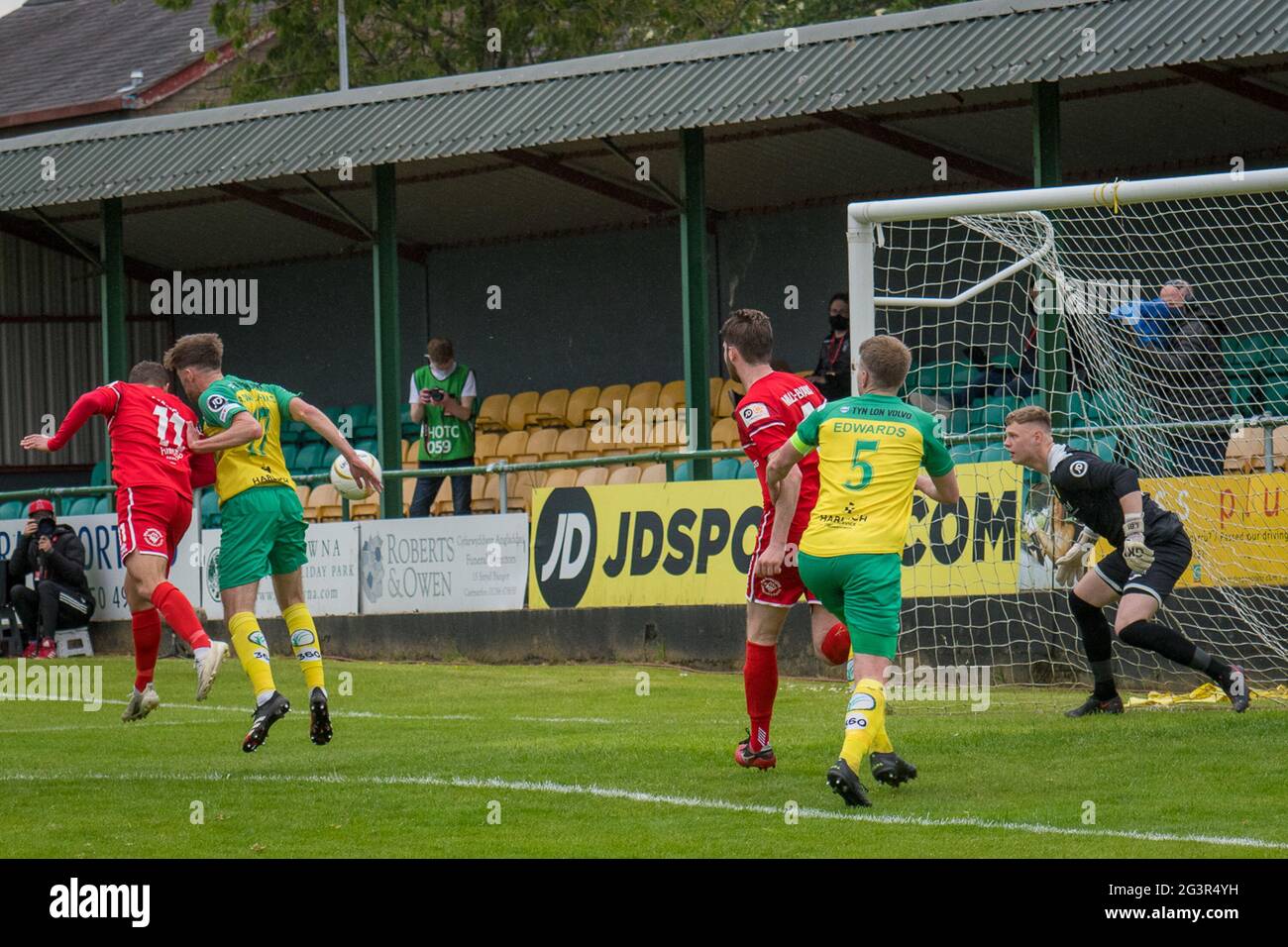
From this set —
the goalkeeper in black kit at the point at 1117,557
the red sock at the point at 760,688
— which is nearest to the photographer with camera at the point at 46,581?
the goalkeeper in black kit at the point at 1117,557

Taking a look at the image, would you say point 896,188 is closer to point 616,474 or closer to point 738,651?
point 616,474

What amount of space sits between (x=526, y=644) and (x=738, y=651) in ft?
7.14

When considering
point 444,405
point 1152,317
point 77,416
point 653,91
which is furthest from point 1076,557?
point 444,405

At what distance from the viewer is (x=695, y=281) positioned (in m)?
19.5

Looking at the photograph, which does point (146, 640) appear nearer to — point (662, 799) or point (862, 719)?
point (662, 799)

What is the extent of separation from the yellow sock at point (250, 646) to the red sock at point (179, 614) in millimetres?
241

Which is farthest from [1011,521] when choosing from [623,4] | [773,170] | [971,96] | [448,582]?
[623,4]

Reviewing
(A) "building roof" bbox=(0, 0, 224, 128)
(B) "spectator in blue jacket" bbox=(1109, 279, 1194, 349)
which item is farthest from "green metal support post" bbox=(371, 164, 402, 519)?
(A) "building roof" bbox=(0, 0, 224, 128)

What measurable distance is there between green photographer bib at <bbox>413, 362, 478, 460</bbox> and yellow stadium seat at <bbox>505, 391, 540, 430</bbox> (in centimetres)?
569

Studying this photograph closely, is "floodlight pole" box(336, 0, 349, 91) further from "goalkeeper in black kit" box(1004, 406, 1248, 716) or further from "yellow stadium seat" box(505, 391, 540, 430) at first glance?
"goalkeeper in black kit" box(1004, 406, 1248, 716)

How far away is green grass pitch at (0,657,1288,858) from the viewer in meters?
7.32

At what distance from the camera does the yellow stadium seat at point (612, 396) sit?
983 inches

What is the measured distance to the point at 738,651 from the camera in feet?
52.2

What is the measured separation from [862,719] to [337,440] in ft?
12.0
